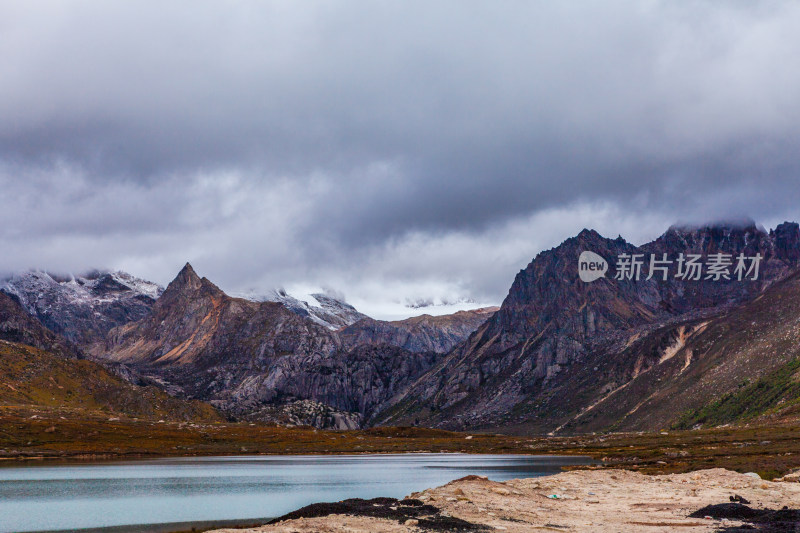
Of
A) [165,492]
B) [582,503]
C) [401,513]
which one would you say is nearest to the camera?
[401,513]

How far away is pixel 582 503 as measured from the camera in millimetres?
67312

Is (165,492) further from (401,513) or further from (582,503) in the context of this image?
(582,503)

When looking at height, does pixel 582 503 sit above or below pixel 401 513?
below

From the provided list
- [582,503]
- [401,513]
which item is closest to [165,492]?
[401,513]

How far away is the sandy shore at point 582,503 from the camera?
4897cm

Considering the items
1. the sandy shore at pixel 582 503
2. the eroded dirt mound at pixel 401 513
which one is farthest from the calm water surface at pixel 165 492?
the sandy shore at pixel 582 503

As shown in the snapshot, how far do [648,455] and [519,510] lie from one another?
127594 mm

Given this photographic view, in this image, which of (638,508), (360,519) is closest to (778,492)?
(638,508)

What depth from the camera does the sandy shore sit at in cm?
4897

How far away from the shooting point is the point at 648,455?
568ft

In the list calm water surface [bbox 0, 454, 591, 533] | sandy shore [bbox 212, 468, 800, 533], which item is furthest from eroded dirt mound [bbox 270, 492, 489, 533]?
calm water surface [bbox 0, 454, 591, 533]

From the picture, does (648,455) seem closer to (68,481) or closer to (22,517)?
(68,481)

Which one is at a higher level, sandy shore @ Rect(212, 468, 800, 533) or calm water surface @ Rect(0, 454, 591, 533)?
sandy shore @ Rect(212, 468, 800, 533)

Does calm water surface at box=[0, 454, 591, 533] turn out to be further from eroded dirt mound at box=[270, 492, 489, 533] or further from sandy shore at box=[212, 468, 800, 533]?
Result: sandy shore at box=[212, 468, 800, 533]
